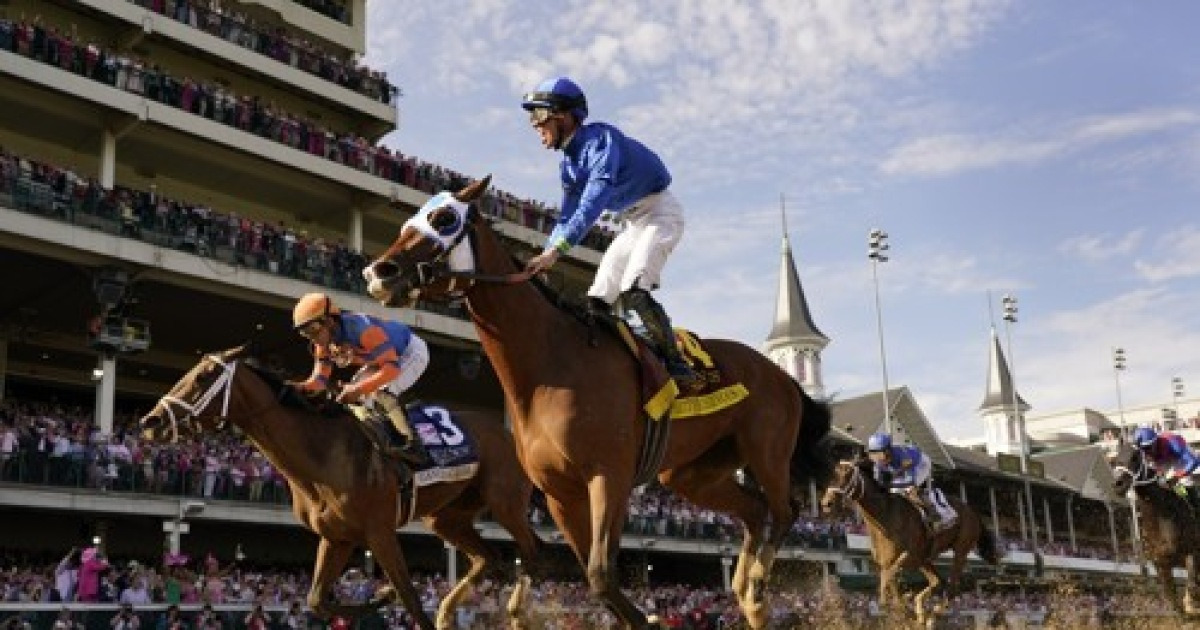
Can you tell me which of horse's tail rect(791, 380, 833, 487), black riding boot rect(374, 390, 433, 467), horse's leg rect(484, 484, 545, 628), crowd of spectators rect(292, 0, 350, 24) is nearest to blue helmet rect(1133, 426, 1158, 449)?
horse's tail rect(791, 380, 833, 487)

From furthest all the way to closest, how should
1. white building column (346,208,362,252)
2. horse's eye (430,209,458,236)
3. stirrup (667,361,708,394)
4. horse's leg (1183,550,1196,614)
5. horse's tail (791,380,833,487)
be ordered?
white building column (346,208,362,252) < horse's leg (1183,550,1196,614) < horse's tail (791,380,833,487) < stirrup (667,361,708,394) < horse's eye (430,209,458,236)

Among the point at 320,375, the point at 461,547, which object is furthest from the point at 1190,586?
the point at 320,375

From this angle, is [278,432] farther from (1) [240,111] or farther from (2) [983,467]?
(2) [983,467]

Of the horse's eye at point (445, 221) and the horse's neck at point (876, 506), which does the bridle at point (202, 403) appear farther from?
the horse's neck at point (876, 506)

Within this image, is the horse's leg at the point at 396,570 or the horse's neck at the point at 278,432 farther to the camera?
the horse's neck at the point at 278,432

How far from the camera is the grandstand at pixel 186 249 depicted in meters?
24.0

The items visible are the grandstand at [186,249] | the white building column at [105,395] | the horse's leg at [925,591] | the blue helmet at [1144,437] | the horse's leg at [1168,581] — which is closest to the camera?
the horse's leg at [1168,581]

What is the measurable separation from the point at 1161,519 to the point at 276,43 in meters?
27.5

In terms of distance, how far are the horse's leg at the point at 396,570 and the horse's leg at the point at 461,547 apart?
91 cm

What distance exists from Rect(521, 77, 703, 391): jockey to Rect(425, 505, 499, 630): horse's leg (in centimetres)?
519

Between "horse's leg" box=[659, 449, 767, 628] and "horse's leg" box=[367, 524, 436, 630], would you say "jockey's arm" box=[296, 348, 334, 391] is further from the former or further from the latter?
"horse's leg" box=[659, 449, 767, 628]

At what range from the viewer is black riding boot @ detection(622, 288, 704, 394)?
6.91 m

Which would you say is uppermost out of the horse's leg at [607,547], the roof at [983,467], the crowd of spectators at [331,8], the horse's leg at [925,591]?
the crowd of spectators at [331,8]

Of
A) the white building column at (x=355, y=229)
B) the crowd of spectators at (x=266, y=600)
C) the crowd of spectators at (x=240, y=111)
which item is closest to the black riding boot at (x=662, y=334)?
the crowd of spectators at (x=266, y=600)
